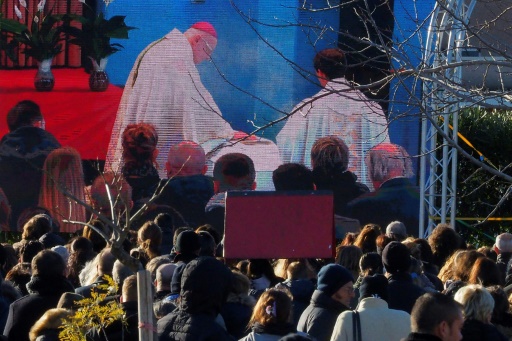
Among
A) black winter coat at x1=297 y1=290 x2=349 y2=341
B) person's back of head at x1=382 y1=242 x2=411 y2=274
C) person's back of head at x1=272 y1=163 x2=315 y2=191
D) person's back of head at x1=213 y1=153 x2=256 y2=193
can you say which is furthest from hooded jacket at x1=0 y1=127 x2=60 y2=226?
black winter coat at x1=297 y1=290 x2=349 y2=341

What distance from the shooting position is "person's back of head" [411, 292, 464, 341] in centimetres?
386

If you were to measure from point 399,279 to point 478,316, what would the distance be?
1.41 metres

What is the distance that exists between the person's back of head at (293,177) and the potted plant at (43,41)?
389 cm

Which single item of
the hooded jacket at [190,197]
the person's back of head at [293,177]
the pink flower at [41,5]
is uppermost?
the pink flower at [41,5]

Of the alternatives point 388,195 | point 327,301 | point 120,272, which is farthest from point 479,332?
point 388,195

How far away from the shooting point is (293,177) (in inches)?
549

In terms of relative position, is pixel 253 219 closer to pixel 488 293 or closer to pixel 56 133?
pixel 488 293

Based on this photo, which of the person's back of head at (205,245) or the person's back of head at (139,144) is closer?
the person's back of head at (205,245)

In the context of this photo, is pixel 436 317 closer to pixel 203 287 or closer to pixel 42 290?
pixel 203 287

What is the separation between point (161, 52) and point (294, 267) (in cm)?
850

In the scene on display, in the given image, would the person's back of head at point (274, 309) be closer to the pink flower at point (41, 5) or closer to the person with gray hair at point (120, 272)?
the person with gray hair at point (120, 272)

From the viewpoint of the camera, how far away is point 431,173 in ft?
42.3

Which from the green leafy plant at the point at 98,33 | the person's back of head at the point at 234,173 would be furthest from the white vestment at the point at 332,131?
the green leafy plant at the point at 98,33

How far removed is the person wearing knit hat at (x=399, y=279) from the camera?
20.3 ft
